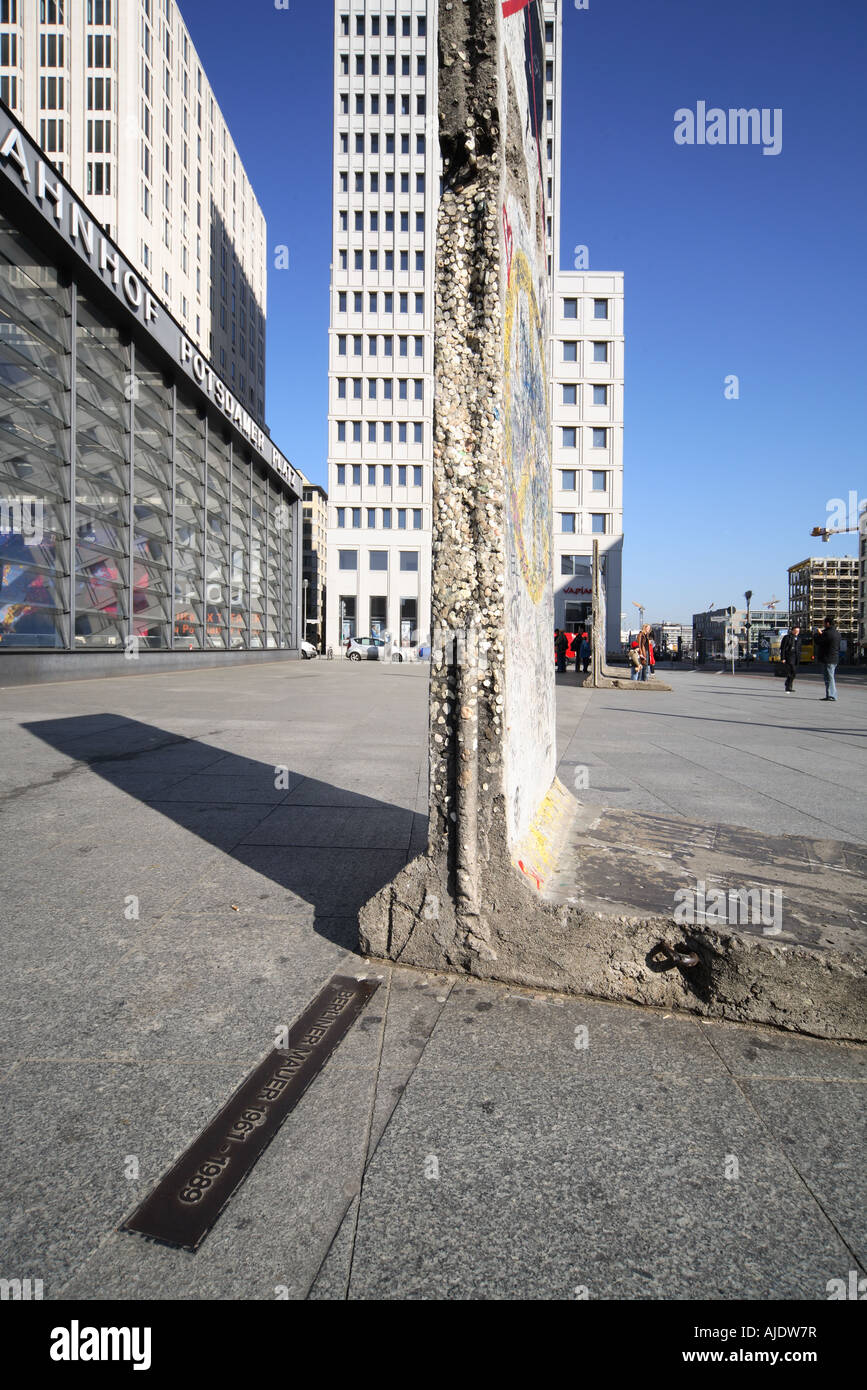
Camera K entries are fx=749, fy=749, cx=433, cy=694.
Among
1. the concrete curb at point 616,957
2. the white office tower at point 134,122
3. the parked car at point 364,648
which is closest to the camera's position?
the concrete curb at point 616,957

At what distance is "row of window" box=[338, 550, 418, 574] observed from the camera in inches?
2042

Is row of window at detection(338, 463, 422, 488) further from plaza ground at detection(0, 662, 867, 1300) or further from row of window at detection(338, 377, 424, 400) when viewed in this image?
plaza ground at detection(0, 662, 867, 1300)

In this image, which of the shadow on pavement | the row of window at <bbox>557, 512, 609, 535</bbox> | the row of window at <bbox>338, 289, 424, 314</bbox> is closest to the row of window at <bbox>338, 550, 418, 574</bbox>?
the row of window at <bbox>557, 512, 609, 535</bbox>

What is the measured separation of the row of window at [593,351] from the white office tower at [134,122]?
22274mm

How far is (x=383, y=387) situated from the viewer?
50.9 m

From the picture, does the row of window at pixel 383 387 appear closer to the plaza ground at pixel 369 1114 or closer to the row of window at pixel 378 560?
the row of window at pixel 378 560

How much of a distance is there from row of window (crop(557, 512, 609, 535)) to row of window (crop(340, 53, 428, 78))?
3157cm

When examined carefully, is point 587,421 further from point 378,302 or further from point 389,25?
point 389,25

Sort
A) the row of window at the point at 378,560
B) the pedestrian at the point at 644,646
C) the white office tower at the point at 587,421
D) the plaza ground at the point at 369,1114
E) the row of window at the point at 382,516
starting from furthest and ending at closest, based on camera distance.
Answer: the row of window at the point at 378,560 < the row of window at the point at 382,516 < the white office tower at the point at 587,421 < the pedestrian at the point at 644,646 < the plaza ground at the point at 369,1114

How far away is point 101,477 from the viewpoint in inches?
670

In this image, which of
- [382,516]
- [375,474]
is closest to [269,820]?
[382,516]

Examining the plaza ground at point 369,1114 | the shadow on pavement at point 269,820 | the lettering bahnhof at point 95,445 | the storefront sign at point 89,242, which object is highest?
the storefront sign at point 89,242

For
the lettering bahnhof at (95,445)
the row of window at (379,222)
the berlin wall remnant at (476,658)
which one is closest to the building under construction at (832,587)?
the row of window at (379,222)

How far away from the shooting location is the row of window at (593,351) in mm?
50719
